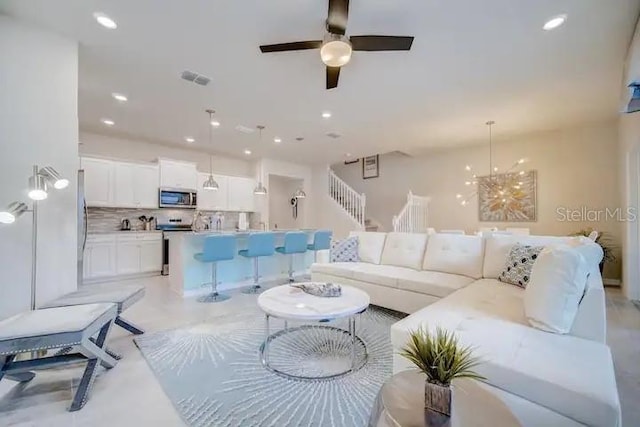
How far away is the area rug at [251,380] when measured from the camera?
166 cm

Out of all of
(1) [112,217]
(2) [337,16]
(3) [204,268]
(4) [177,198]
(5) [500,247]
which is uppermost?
(2) [337,16]

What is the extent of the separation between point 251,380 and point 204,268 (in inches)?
111

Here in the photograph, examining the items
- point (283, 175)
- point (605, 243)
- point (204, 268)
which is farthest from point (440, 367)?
point (283, 175)

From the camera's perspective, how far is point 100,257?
5.01 metres

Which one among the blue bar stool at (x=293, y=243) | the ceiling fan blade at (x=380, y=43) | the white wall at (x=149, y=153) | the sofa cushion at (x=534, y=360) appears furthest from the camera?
the white wall at (x=149, y=153)

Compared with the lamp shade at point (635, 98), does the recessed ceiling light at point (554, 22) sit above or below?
above

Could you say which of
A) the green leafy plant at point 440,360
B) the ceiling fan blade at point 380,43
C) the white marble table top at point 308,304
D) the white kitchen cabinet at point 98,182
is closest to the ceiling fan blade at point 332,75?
the ceiling fan blade at point 380,43

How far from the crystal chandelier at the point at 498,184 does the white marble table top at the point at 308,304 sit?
5.05 m

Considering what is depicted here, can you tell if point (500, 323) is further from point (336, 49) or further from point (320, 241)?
point (320, 241)

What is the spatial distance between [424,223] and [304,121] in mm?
3986

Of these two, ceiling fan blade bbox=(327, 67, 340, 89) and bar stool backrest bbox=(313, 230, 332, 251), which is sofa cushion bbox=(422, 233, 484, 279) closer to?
bar stool backrest bbox=(313, 230, 332, 251)

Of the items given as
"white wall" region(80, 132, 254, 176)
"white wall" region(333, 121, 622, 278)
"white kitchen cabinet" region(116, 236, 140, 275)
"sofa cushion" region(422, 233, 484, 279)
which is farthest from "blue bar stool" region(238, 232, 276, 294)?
"white wall" region(333, 121, 622, 278)

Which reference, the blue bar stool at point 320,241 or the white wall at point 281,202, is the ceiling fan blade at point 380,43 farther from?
the white wall at point 281,202

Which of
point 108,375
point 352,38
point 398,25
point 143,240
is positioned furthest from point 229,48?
point 143,240
